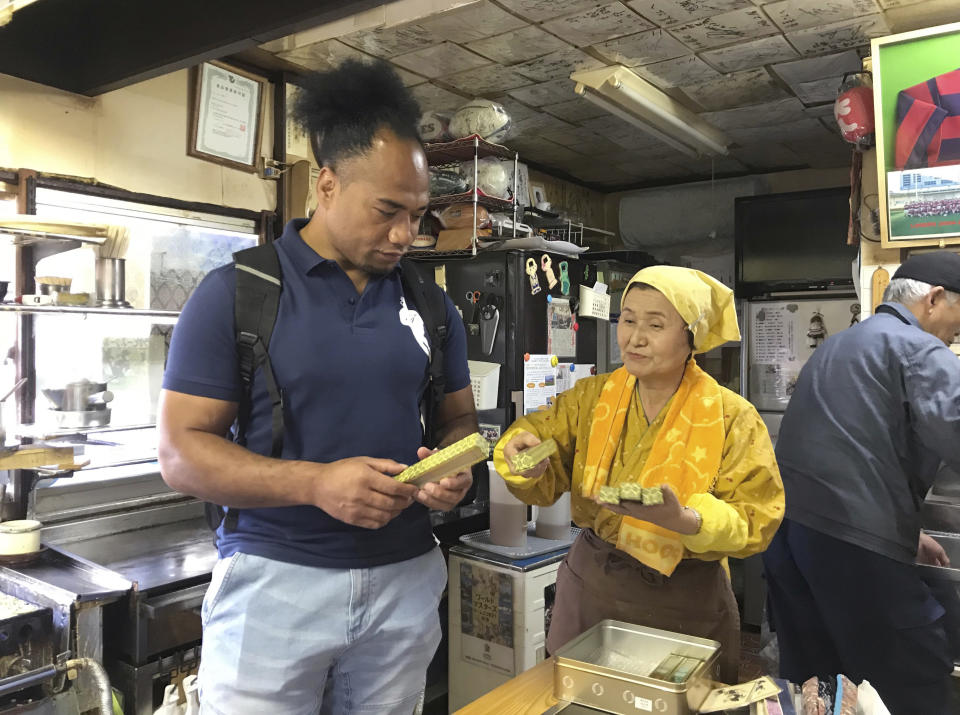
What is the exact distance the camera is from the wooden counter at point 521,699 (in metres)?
1.40

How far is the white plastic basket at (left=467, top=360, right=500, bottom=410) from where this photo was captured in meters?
3.35

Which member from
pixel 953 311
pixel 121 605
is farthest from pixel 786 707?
pixel 121 605

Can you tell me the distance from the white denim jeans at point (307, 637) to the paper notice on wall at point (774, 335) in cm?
378

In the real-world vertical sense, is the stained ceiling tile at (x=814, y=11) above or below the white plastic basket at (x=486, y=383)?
above

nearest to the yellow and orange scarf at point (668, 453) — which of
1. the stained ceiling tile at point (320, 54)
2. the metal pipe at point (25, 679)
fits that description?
the metal pipe at point (25, 679)

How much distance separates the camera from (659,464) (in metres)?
1.65


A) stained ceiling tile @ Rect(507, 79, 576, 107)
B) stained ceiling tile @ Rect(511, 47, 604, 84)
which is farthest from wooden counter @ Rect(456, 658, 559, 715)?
stained ceiling tile @ Rect(507, 79, 576, 107)

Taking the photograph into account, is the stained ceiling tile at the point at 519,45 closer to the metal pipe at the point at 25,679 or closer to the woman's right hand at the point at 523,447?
the woman's right hand at the point at 523,447

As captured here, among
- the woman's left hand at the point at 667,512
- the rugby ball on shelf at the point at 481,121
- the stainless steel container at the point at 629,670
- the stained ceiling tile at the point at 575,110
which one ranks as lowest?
the stainless steel container at the point at 629,670

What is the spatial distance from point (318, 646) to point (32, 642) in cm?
115

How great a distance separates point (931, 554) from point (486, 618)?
1.63m

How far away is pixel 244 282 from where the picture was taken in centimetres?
136

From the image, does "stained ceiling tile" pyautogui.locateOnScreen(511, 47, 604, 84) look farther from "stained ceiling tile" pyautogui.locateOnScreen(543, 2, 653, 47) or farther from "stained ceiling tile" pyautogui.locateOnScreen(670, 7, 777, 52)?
"stained ceiling tile" pyautogui.locateOnScreen(670, 7, 777, 52)

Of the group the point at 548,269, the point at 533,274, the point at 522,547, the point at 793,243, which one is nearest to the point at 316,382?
the point at 522,547
